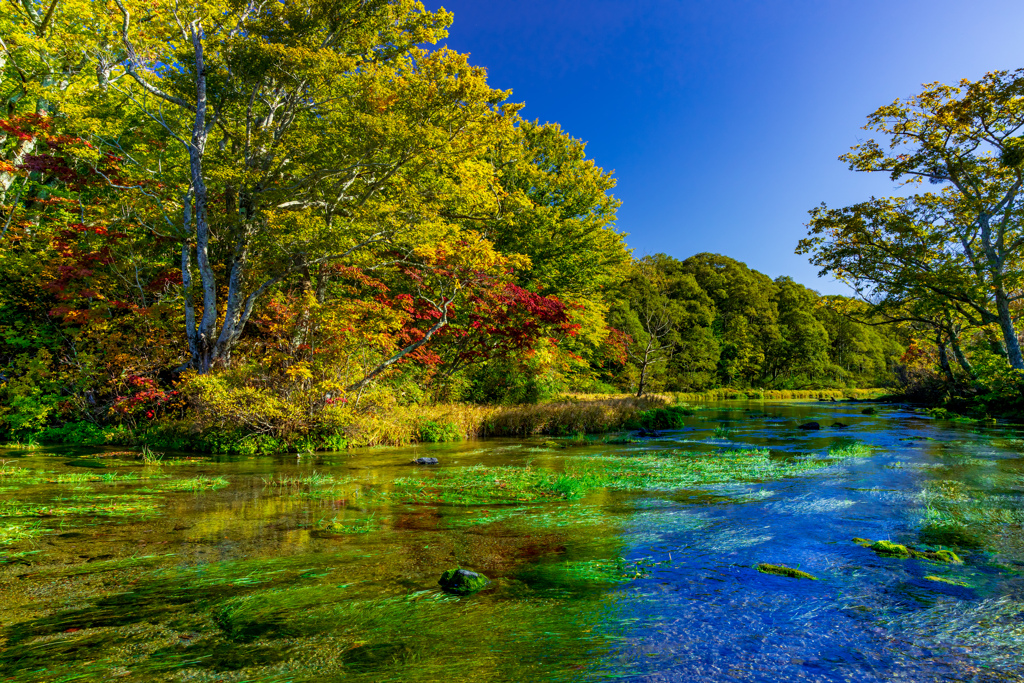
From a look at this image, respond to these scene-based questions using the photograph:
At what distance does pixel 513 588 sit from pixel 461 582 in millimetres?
402

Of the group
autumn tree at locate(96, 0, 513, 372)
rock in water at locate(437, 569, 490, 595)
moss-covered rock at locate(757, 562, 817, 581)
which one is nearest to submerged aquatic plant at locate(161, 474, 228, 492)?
rock in water at locate(437, 569, 490, 595)

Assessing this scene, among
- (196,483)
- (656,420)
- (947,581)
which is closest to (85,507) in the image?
(196,483)

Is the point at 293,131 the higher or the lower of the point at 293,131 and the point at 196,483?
the higher

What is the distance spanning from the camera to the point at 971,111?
1944 centimetres

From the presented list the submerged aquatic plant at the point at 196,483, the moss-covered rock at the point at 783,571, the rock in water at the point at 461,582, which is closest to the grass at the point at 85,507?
the submerged aquatic plant at the point at 196,483

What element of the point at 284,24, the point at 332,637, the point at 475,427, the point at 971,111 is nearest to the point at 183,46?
the point at 284,24

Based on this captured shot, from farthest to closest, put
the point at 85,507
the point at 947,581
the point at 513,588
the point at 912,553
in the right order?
1. the point at 85,507
2. the point at 912,553
3. the point at 947,581
4. the point at 513,588

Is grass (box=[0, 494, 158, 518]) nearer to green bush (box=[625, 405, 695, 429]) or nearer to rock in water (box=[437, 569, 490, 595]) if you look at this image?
rock in water (box=[437, 569, 490, 595])

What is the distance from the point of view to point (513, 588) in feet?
12.9

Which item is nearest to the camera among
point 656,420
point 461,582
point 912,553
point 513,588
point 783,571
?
point 461,582

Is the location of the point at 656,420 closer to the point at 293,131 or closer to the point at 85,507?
the point at 293,131

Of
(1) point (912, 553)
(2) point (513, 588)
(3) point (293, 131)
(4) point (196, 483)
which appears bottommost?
(1) point (912, 553)

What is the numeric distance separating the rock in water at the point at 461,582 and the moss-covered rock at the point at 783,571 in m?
2.35

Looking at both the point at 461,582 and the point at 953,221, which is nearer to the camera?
the point at 461,582
